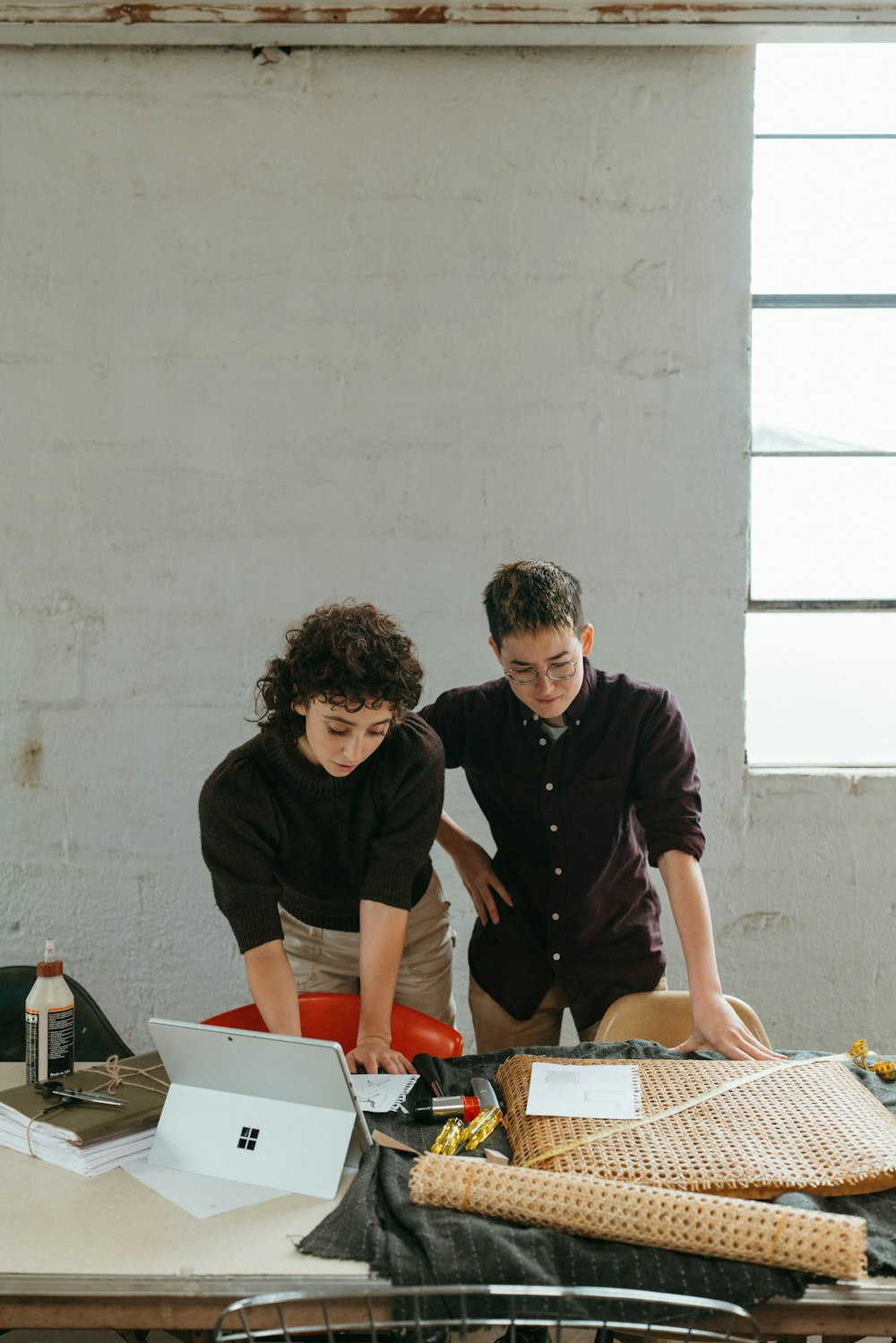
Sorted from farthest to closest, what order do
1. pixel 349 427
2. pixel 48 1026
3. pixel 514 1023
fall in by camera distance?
pixel 349 427, pixel 514 1023, pixel 48 1026

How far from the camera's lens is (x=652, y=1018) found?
6.28 ft

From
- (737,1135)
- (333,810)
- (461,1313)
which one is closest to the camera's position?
(461,1313)

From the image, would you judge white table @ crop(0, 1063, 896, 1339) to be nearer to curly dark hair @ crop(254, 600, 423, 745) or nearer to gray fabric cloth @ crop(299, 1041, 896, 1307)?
gray fabric cloth @ crop(299, 1041, 896, 1307)

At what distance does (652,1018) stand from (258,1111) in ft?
2.68

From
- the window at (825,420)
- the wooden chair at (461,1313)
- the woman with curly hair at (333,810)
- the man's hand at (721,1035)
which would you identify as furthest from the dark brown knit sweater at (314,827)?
the window at (825,420)

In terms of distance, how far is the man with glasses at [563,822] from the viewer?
185 centimetres

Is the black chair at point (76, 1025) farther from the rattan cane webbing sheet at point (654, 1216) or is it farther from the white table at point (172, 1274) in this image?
the rattan cane webbing sheet at point (654, 1216)

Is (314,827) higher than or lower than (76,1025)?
higher

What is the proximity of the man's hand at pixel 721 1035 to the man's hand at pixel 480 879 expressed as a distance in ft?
1.69

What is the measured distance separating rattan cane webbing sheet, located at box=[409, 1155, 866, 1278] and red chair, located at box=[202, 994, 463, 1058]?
56 centimetres

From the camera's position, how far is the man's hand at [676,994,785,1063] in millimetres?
1631

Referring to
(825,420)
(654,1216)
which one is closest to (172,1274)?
(654,1216)

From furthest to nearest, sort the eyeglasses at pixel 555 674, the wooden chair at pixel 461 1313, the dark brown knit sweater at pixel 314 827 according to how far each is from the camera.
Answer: the eyeglasses at pixel 555 674
the dark brown knit sweater at pixel 314 827
the wooden chair at pixel 461 1313

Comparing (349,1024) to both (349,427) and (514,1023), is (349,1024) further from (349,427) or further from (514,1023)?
(349,427)
